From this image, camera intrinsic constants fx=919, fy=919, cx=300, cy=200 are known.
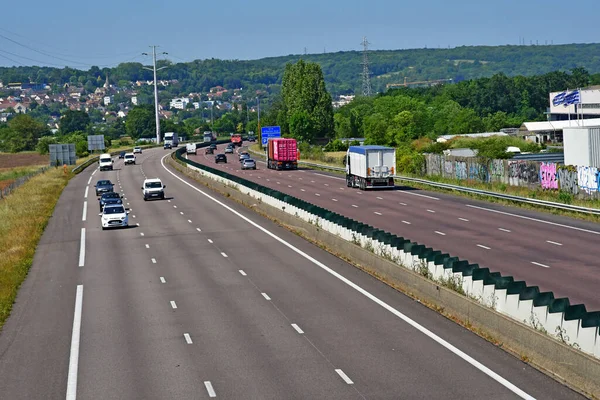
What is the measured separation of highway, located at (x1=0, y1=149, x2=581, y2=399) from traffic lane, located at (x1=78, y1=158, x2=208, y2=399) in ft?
0.18

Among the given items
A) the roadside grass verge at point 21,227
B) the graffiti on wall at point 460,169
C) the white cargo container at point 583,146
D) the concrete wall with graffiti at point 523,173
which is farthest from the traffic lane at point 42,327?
the graffiti on wall at point 460,169

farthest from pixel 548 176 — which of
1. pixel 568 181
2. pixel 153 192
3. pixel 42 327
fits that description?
pixel 42 327

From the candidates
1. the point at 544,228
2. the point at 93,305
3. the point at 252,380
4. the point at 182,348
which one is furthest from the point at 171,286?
the point at 544,228

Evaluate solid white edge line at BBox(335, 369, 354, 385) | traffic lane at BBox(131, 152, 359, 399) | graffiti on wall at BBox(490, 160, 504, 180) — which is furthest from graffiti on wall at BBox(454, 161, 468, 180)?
solid white edge line at BBox(335, 369, 354, 385)

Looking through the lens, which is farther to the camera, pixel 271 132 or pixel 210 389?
pixel 271 132

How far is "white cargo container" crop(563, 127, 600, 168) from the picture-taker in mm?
64688

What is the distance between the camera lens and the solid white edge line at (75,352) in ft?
68.0

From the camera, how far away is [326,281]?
112ft

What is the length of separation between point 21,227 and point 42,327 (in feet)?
96.2

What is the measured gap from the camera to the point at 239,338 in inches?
992

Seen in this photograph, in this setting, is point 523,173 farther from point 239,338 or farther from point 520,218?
point 239,338

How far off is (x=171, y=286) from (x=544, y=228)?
68.9 ft

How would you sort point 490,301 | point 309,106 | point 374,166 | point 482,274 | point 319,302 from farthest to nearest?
point 309,106 → point 374,166 → point 319,302 → point 482,274 → point 490,301

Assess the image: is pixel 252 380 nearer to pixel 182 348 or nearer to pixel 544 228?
pixel 182 348
